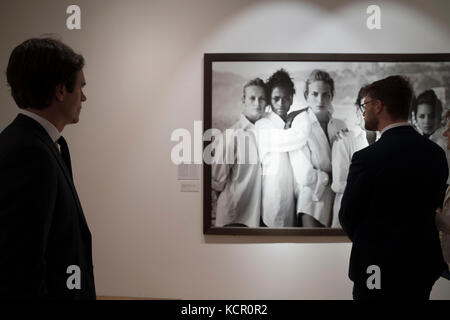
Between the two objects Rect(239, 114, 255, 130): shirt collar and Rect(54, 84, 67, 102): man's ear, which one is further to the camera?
Rect(239, 114, 255, 130): shirt collar

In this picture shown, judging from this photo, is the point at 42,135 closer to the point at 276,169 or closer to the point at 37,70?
the point at 37,70

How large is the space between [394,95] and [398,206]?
423 mm

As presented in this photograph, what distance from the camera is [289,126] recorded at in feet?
7.18

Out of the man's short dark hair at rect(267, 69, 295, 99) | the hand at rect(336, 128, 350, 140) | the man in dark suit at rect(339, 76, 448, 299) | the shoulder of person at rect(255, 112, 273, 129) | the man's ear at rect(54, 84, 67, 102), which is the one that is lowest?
the man in dark suit at rect(339, 76, 448, 299)

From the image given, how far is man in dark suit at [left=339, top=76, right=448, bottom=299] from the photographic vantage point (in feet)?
4.18

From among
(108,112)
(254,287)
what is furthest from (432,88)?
(108,112)

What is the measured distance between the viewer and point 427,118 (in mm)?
2191

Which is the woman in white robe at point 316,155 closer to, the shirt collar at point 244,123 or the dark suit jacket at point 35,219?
the shirt collar at point 244,123

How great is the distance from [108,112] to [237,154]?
0.85m

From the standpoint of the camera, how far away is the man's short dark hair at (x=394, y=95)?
1.36 m

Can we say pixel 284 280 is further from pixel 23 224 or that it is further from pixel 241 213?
pixel 23 224

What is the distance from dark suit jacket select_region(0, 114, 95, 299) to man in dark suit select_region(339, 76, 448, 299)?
3.14ft

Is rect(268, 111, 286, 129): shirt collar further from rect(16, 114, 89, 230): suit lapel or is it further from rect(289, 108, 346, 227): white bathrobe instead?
rect(16, 114, 89, 230): suit lapel

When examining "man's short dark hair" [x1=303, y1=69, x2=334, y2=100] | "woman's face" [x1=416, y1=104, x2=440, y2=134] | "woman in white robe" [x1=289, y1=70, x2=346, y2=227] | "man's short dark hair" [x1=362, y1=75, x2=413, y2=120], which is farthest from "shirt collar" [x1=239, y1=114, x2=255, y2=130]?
"woman's face" [x1=416, y1=104, x2=440, y2=134]
